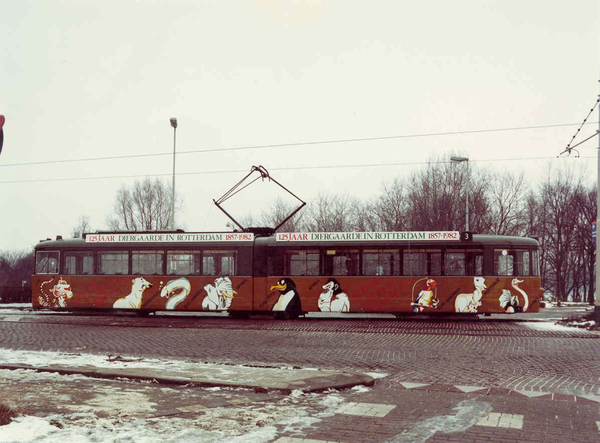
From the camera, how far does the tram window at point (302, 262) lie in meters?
22.1

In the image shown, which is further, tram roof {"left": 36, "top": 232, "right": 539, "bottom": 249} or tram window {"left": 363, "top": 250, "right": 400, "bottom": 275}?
tram window {"left": 363, "top": 250, "right": 400, "bottom": 275}

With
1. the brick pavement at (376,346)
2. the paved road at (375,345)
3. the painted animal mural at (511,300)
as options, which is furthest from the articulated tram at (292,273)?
the brick pavement at (376,346)

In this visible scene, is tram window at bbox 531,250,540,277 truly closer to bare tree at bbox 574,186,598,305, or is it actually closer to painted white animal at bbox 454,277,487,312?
painted white animal at bbox 454,277,487,312

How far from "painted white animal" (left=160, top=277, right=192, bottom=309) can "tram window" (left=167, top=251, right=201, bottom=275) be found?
0.33 m

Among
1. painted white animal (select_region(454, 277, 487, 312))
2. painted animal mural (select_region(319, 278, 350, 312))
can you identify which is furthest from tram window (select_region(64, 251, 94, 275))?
painted white animal (select_region(454, 277, 487, 312))

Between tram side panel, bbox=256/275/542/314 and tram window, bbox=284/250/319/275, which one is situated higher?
tram window, bbox=284/250/319/275

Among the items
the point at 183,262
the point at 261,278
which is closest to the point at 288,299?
the point at 261,278

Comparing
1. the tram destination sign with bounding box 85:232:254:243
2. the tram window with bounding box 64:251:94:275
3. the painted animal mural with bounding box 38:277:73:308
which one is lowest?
the painted animal mural with bounding box 38:277:73:308

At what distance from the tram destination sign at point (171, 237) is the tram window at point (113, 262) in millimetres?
490

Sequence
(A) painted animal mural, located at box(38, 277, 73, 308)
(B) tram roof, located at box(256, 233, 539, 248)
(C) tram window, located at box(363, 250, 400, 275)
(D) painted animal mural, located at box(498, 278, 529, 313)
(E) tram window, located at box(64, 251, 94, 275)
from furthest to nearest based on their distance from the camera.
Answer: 1. (A) painted animal mural, located at box(38, 277, 73, 308)
2. (E) tram window, located at box(64, 251, 94, 275)
3. (C) tram window, located at box(363, 250, 400, 275)
4. (B) tram roof, located at box(256, 233, 539, 248)
5. (D) painted animal mural, located at box(498, 278, 529, 313)

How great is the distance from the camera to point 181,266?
23.2 m

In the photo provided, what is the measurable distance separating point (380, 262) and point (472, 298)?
3329 millimetres

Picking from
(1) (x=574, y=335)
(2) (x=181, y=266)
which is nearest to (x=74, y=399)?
(1) (x=574, y=335)

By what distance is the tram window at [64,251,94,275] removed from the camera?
23953 millimetres
